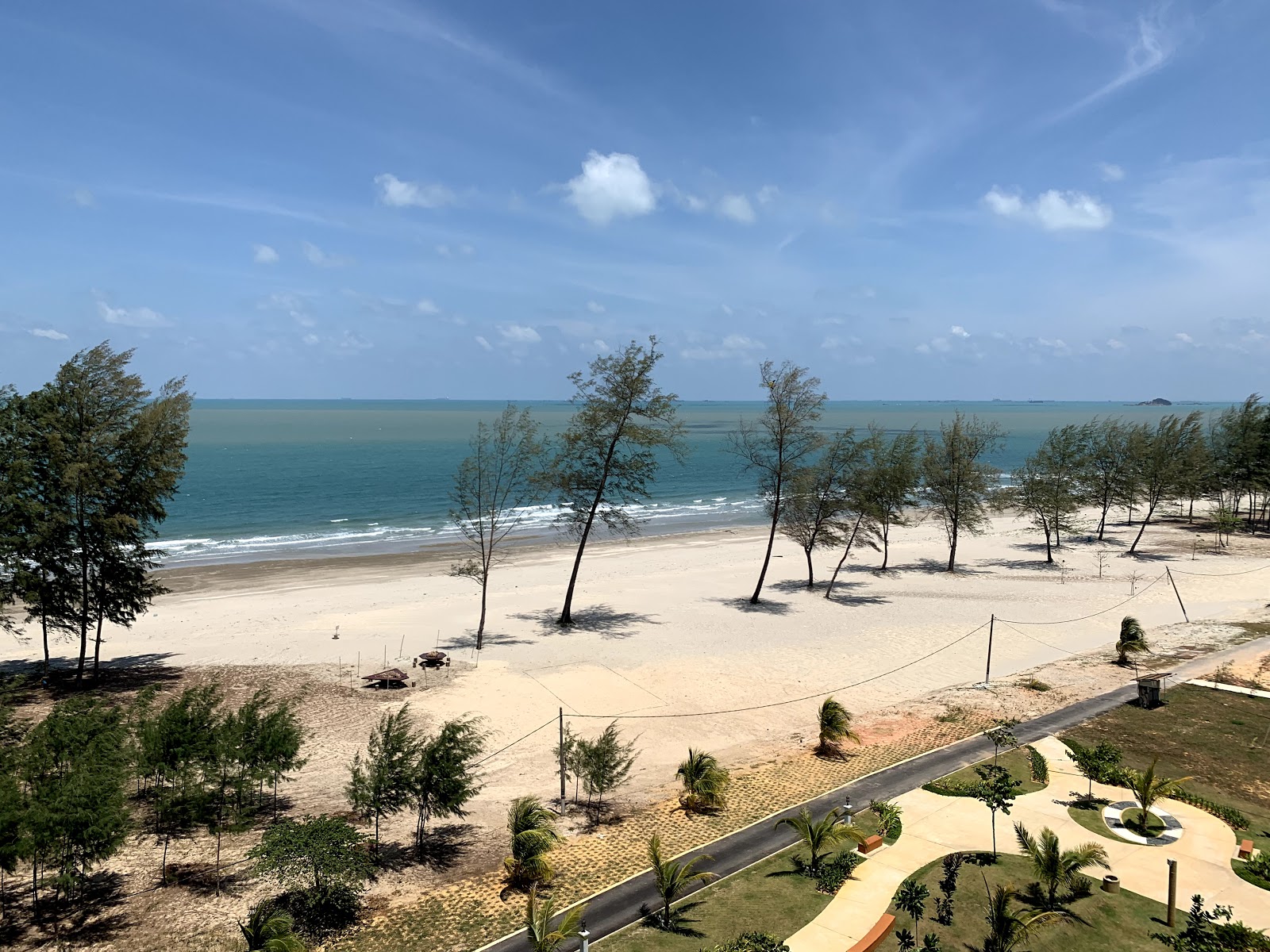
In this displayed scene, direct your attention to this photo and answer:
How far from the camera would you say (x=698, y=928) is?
12.5m

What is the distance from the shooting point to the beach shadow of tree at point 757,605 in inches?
1474

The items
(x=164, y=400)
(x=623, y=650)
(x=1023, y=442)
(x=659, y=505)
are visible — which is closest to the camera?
(x=164, y=400)

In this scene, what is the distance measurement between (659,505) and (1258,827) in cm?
6828

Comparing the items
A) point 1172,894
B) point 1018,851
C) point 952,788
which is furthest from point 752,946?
point 952,788

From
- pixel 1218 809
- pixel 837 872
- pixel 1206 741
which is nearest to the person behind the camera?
pixel 837 872

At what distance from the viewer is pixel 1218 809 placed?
1662 cm

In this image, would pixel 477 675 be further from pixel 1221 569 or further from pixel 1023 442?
pixel 1023 442

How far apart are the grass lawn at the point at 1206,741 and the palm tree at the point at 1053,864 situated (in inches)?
121

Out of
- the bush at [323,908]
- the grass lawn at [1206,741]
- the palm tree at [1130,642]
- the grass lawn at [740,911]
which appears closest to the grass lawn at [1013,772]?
the grass lawn at [1206,741]

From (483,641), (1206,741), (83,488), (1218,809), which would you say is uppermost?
(83,488)

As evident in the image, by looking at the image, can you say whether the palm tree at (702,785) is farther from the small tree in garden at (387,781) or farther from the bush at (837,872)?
the small tree in garden at (387,781)

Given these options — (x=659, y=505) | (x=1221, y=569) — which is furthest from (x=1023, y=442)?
(x=1221, y=569)

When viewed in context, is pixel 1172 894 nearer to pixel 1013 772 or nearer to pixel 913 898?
pixel 913 898

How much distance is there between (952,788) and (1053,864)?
472cm
